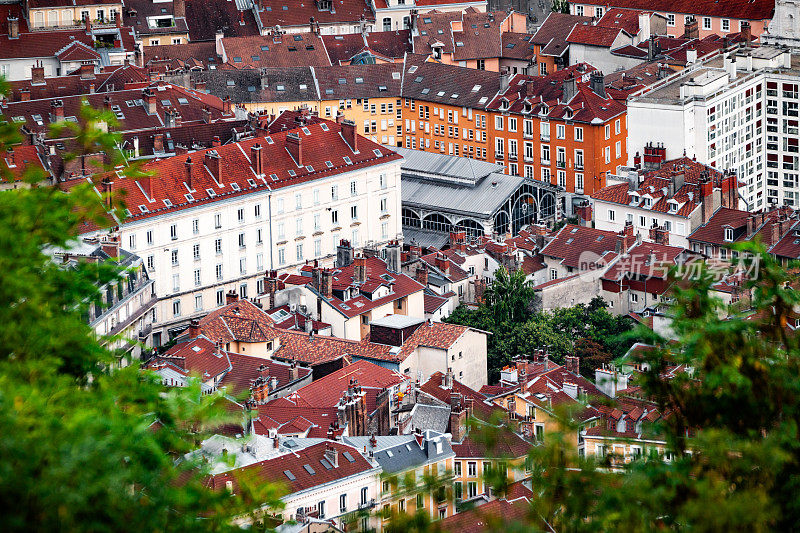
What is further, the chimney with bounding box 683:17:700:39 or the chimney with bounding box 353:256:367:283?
the chimney with bounding box 683:17:700:39

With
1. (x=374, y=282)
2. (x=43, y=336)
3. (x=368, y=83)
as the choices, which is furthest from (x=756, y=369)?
(x=368, y=83)

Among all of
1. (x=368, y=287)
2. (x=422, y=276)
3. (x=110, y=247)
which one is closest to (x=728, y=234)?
(x=422, y=276)

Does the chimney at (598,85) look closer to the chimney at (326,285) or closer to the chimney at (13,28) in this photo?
the chimney at (326,285)

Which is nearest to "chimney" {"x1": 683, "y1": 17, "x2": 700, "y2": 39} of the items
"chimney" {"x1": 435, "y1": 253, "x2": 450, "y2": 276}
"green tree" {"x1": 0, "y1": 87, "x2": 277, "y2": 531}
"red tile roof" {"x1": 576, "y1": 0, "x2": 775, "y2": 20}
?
"red tile roof" {"x1": 576, "y1": 0, "x2": 775, "y2": 20}

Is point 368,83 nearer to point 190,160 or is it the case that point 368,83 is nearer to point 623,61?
point 623,61

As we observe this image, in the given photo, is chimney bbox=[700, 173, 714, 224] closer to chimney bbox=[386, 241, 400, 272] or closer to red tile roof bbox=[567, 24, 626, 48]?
chimney bbox=[386, 241, 400, 272]

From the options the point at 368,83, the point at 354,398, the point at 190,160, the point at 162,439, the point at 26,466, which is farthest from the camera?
the point at 368,83
